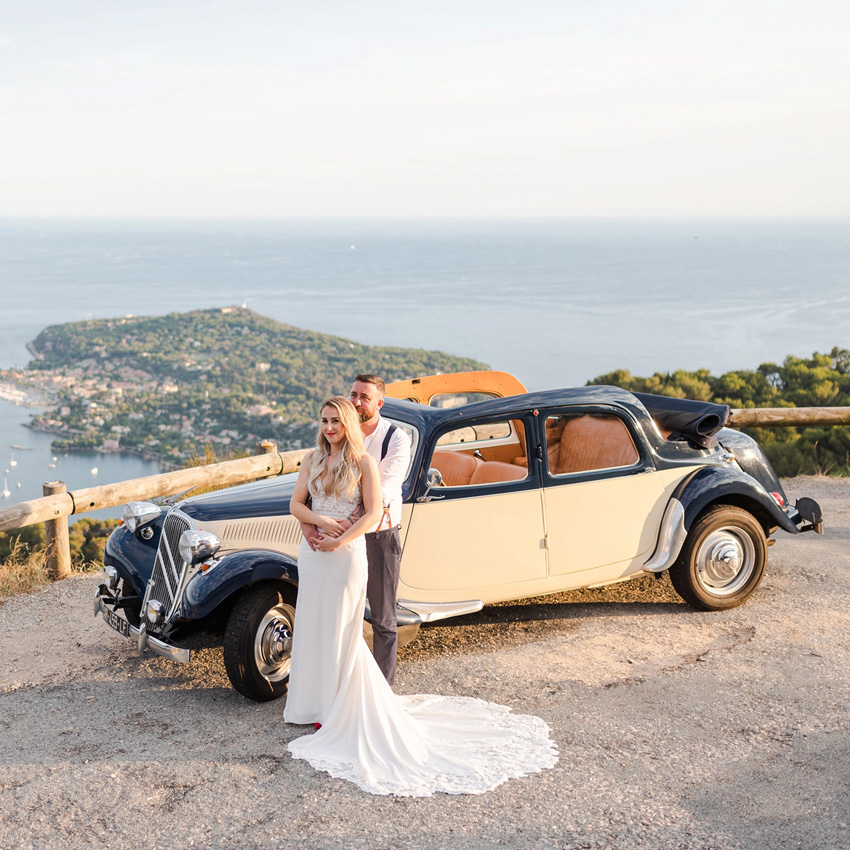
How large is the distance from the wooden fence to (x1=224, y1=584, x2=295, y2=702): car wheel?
8.44ft

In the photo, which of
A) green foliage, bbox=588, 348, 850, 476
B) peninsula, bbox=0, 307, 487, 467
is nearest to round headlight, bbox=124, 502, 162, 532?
green foliage, bbox=588, 348, 850, 476

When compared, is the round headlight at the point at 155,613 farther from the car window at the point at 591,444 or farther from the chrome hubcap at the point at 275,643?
the car window at the point at 591,444

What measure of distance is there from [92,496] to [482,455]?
3460mm

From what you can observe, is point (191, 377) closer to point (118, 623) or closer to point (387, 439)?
point (118, 623)

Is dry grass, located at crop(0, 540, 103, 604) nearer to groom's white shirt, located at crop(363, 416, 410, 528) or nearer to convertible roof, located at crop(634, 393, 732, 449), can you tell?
groom's white shirt, located at crop(363, 416, 410, 528)

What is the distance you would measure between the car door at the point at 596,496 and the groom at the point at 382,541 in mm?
1368

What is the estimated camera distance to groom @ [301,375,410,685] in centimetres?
514

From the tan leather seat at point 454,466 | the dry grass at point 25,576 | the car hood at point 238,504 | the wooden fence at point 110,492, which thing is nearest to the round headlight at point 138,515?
the car hood at point 238,504

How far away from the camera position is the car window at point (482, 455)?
247 inches

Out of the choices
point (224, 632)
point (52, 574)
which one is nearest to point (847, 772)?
point (224, 632)

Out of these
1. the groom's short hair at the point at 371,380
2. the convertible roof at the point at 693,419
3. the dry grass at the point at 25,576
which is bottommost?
the dry grass at the point at 25,576

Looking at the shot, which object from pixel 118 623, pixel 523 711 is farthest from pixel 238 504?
pixel 523 711

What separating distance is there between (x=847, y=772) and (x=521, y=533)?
94.6 inches

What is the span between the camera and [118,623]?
574 cm
